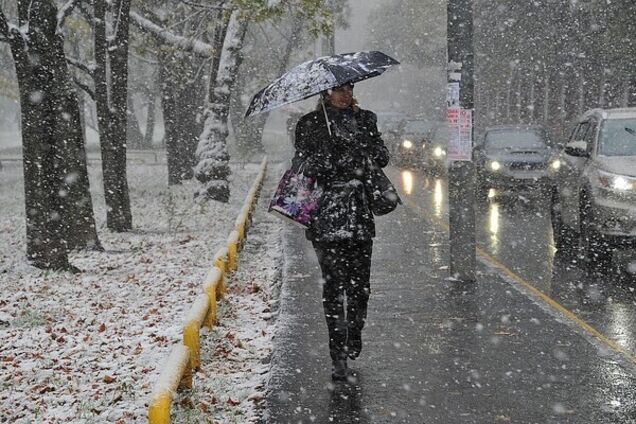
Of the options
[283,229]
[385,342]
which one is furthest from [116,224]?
[385,342]

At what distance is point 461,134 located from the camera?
9289 mm

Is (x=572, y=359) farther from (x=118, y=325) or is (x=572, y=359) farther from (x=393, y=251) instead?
(x=393, y=251)

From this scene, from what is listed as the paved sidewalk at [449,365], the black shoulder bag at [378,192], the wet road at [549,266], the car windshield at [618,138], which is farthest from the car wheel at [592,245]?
the black shoulder bag at [378,192]

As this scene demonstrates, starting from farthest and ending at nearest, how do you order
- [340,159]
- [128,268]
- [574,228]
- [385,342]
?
[128,268]
[574,228]
[385,342]
[340,159]

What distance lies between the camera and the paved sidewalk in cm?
562

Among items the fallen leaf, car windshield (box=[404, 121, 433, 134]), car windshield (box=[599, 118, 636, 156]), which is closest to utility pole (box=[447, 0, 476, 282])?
car windshield (box=[599, 118, 636, 156])

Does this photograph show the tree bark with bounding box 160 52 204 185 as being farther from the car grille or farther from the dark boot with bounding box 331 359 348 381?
the dark boot with bounding box 331 359 348 381

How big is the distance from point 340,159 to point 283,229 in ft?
30.2

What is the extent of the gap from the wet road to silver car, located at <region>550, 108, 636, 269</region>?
0.30 m

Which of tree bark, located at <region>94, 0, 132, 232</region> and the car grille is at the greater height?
tree bark, located at <region>94, 0, 132, 232</region>

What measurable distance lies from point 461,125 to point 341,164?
11.5 feet

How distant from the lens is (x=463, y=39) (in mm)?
9109

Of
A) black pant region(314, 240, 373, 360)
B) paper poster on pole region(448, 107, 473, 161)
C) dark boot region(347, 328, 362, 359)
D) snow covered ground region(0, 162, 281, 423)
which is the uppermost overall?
paper poster on pole region(448, 107, 473, 161)

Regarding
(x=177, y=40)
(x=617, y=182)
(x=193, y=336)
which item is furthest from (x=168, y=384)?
(x=177, y=40)
